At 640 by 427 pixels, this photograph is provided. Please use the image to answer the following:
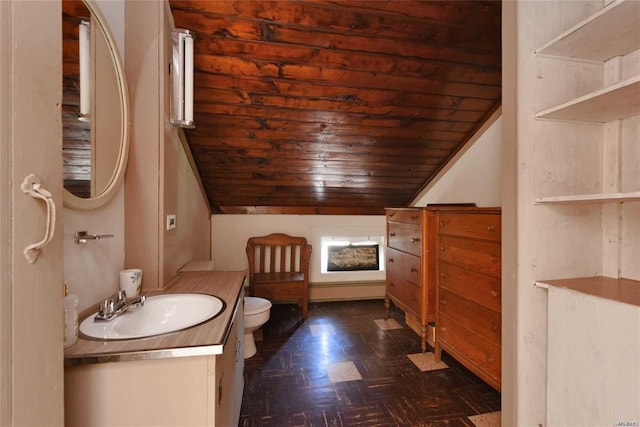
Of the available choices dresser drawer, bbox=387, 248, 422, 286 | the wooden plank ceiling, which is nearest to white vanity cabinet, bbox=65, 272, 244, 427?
the wooden plank ceiling

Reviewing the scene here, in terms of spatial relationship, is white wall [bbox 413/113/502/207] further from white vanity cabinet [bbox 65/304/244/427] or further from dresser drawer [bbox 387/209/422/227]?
white vanity cabinet [bbox 65/304/244/427]

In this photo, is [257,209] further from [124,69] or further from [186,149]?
[124,69]

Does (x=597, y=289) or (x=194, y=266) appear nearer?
(x=597, y=289)

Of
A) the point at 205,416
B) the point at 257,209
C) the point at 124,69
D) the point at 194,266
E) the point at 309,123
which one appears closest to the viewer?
the point at 205,416

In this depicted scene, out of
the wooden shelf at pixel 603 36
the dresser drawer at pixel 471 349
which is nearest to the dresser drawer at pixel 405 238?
the dresser drawer at pixel 471 349

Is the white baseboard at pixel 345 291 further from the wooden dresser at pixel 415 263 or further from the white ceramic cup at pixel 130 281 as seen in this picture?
the white ceramic cup at pixel 130 281

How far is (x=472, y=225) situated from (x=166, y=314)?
1.78 m

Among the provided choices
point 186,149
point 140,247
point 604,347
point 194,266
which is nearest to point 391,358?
point 604,347

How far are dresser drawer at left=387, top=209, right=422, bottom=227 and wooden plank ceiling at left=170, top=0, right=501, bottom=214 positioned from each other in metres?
0.48

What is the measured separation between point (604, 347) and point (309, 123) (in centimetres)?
220

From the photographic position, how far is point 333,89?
2197 mm

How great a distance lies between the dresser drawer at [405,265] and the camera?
2418mm

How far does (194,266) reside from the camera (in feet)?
7.35

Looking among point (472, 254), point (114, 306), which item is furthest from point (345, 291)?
point (114, 306)
